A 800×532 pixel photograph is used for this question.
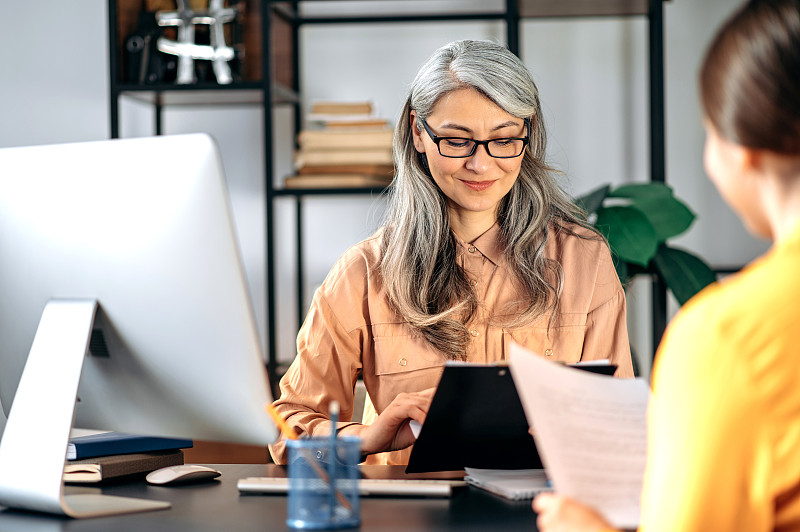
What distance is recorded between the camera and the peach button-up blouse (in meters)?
1.72

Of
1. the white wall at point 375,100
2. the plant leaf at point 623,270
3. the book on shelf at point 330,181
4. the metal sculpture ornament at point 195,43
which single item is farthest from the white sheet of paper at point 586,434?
the metal sculpture ornament at point 195,43

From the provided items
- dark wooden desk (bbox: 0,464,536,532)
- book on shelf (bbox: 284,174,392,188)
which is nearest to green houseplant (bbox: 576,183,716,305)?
book on shelf (bbox: 284,174,392,188)

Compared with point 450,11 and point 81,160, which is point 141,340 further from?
point 450,11

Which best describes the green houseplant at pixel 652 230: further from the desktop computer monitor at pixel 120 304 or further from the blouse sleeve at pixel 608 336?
the desktop computer monitor at pixel 120 304

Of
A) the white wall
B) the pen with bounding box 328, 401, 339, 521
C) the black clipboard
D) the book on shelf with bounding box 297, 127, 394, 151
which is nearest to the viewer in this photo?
the pen with bounding box 328, 401, 339, 521

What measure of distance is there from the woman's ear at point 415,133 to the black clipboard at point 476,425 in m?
0.76

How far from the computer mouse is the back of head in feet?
3.23

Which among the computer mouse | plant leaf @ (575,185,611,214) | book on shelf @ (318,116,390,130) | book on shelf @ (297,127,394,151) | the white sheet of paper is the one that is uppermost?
book on shelf @ (318,116,390,130)

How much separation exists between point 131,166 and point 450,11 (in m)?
2.00

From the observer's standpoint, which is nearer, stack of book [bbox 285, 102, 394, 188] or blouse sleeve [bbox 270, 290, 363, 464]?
blouse sleeve [bbox 270, 290, 363, 464]

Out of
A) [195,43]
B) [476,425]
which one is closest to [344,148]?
[195,43]

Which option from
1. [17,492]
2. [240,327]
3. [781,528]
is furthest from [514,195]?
[781,528]

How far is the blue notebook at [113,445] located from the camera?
1393 millimetres

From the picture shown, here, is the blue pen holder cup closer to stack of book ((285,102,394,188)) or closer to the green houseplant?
the green houseplant
